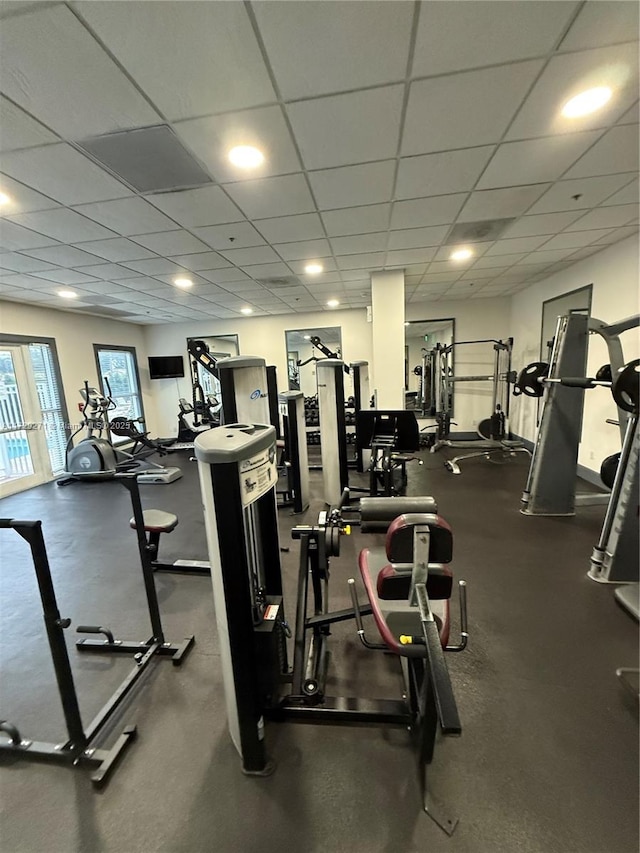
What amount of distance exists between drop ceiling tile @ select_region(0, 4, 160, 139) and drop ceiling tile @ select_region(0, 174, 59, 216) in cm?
82

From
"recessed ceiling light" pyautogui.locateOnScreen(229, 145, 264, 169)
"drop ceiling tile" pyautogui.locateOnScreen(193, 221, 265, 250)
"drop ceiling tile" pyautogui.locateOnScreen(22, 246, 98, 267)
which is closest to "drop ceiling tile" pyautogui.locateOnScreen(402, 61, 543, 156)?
"recessed ceiling light" pyautogui.locateOnScreen(229, 145, 264, 169)

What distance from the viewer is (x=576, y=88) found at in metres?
1.62

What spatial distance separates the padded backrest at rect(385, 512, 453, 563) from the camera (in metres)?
1.12

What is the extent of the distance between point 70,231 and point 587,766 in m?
4.81

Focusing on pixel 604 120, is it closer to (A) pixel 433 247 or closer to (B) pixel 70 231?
(A) pixel 433 247

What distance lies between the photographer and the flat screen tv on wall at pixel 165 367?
311 inches

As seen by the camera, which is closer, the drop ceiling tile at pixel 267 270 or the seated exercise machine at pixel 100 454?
the drop ceiling tile at pixel 267 270

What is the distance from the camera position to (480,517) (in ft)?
11.2

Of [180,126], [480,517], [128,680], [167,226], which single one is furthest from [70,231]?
[480,517]

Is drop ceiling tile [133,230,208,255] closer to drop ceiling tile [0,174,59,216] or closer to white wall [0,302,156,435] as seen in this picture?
drop ceiling tile [0,174,59,216]

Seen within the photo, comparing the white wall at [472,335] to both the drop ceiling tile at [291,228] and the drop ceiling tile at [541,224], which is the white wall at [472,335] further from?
the drop ceiling tile at [291,228]

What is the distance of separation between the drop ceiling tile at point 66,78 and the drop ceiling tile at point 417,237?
93.5 inches

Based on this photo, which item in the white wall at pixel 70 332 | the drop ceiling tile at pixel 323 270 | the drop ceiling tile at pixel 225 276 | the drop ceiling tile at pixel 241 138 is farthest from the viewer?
the white wall at pixel 70 332

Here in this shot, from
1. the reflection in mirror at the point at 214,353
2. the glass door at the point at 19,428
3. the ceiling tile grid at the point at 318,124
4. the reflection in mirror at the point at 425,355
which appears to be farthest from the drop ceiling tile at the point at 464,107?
the reflection in mirror at the point at 214,353
